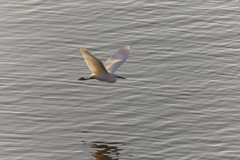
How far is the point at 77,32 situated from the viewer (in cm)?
2195

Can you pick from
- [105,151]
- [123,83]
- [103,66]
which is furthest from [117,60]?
[105,151]

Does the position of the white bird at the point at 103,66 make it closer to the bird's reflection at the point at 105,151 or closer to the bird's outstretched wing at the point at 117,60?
the bird's outstretched wing at the point at 117,60

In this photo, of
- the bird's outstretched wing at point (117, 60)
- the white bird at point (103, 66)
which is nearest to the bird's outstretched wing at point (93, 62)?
the white bird at point (103, 66)

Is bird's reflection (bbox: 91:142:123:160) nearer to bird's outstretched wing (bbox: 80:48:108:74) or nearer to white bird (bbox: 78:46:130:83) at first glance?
white bird (bbox: 78:46:130:83)

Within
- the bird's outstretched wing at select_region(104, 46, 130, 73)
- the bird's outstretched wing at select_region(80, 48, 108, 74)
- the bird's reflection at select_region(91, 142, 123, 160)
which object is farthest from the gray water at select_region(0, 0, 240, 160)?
the bird's outstretched wing at select_region(80, 48, 108, 74)

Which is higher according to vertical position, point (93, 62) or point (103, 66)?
point (93, 62)

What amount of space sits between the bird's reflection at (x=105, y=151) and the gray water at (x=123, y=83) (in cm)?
3

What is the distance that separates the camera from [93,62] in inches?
579

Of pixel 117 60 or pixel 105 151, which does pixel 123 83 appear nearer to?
pixel 117 60

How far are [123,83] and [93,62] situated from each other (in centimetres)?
423

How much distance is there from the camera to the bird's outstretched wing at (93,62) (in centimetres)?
1438

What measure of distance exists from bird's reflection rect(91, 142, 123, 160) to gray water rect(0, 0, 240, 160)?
0.03 metres

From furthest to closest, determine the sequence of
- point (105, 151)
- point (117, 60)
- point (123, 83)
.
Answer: point (123, 83), point (117, 60), point (105, 151)

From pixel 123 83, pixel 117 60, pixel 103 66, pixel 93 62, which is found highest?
pixel 93 62
